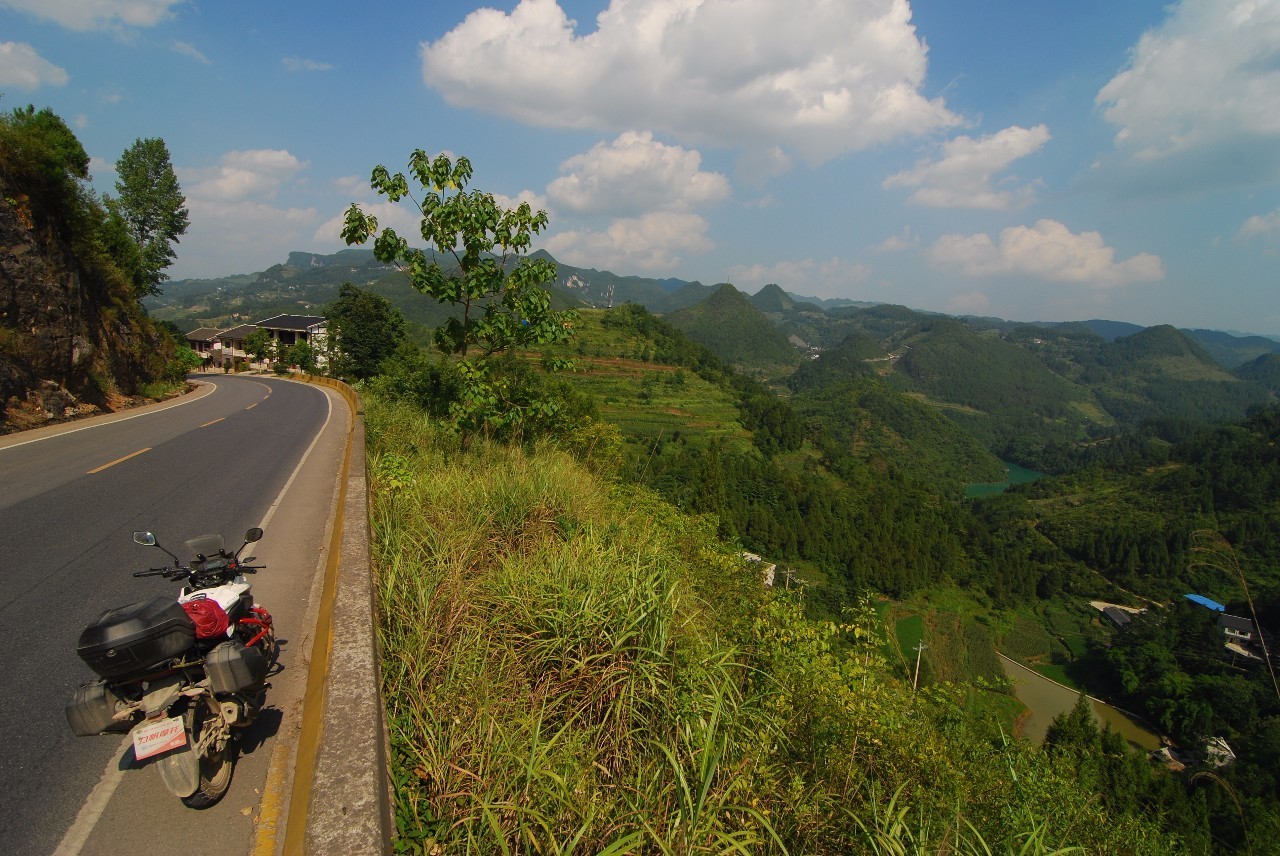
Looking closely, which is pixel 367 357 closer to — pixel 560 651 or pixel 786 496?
pixel 560 651

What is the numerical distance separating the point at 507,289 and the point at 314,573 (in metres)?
3.97

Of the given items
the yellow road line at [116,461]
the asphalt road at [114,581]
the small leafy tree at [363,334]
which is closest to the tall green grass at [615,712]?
the asphalt road at [114,581]

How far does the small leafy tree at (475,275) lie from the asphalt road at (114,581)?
2689mm

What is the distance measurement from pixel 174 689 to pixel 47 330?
1784 cm

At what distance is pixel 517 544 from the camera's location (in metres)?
5.11

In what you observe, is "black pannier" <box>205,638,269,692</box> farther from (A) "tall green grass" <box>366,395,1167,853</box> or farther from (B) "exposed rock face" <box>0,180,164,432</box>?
(B) "exposed rock face" <box>0,180,164,432</box>

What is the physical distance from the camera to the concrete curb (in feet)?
6.57

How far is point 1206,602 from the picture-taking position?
66.6m

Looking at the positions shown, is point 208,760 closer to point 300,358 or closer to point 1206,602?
point 300,358

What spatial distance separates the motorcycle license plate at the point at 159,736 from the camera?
2.60 metres

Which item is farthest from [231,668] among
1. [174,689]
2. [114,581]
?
[114,581]

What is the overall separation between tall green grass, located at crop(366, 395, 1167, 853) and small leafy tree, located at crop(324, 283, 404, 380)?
40874 millimetres

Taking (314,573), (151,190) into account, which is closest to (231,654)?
(314,573)

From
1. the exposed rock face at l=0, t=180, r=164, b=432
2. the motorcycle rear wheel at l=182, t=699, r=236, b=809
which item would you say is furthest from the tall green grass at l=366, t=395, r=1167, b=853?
the exposed rock face at l=0, t=180, r=164, b=432
